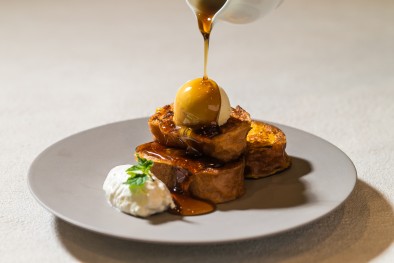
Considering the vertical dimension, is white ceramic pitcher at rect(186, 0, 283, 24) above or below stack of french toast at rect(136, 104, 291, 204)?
above

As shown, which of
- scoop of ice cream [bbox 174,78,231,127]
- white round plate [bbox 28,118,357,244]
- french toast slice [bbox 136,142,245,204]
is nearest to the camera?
white round plate [bbox 28,118,357,244]

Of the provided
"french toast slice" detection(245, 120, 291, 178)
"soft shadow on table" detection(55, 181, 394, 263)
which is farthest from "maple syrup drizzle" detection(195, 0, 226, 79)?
"soft shadow on table" detection(55, 181, 394, 263)

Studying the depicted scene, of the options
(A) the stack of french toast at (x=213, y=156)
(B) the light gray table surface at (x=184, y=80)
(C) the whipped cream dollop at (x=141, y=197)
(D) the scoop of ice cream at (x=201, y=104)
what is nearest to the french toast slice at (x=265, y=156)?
(A) the stack of french toast at (x=213, y=156)

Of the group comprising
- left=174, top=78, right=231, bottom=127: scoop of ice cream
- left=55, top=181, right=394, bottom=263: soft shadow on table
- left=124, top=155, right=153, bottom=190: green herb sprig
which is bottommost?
left=55, top=181, right=394, bottom=263: soft shadow on table

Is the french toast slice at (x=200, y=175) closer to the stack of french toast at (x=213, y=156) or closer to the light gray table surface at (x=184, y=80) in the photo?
the stack of french toast at (x=213, y=156)

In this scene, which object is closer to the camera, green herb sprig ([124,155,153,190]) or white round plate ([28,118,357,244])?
white round plate ([28,118,357,244])

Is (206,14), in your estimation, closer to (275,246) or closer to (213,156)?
(213,156)

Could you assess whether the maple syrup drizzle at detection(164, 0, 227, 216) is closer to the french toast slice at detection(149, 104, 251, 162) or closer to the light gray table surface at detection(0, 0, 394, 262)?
the french toast slice at detection(149, 104, 251, 162)

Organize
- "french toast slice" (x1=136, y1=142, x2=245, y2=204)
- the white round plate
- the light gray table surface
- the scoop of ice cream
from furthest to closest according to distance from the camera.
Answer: the scoop of ice cream → "french toast slice" (x1=136, y1=142, x2=245, y2=204) → the light gray table surface → the white round plate
